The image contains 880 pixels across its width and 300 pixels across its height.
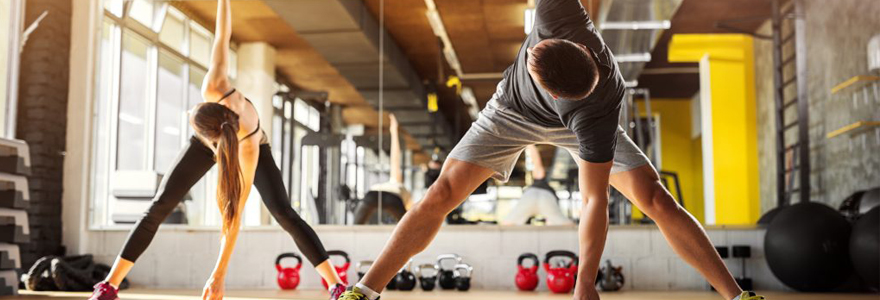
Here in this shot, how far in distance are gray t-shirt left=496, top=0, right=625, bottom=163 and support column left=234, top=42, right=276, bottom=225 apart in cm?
344

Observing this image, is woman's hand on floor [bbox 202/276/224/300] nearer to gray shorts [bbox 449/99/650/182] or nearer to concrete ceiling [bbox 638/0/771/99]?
gray shorts [bbox 449/99/650/182]

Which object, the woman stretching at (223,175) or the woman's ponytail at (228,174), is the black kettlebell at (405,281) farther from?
the woman's ponytail at (228,174)

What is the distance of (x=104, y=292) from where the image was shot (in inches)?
128

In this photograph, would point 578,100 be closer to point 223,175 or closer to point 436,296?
point 223,175

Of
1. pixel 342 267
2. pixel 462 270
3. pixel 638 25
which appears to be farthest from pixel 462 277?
pixel 638 25

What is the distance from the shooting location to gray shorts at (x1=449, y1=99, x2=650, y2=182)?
2512 mm

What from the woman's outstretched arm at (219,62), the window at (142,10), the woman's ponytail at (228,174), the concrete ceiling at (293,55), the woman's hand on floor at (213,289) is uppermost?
the window at (142,10)

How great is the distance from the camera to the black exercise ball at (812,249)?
15.3 ft

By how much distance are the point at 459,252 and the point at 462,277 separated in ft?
1.14

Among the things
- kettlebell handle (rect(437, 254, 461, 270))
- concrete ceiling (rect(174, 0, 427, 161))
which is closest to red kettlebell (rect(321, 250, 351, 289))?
kettlebell handle (rect(437, 254, 461, 270))

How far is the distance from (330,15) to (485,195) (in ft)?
5.52

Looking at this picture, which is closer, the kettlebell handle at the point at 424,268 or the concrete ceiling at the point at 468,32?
the kettlebell handle at the point at 424,268

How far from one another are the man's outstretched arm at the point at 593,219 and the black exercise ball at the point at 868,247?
2704 millimetres

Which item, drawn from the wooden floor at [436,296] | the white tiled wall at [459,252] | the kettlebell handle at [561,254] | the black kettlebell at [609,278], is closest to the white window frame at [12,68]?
the white tiled wall at [459,252]
